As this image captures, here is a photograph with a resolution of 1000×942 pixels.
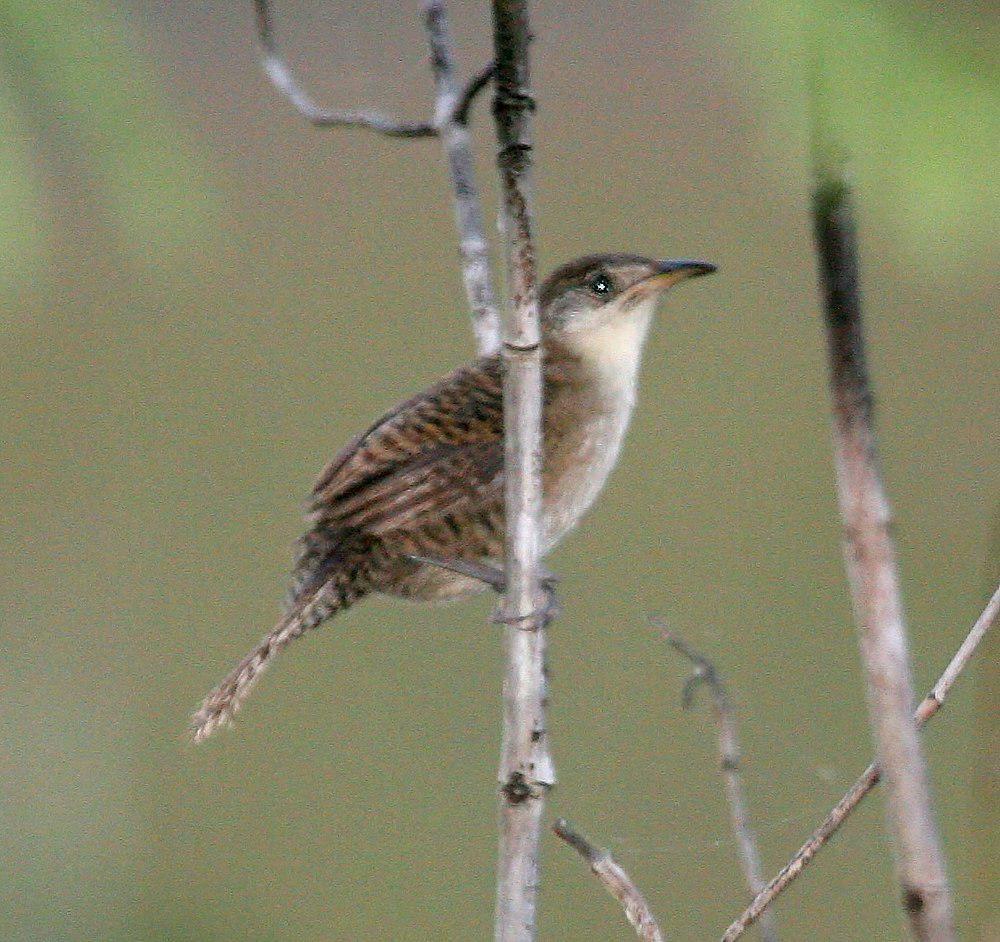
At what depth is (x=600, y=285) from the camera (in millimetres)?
1678

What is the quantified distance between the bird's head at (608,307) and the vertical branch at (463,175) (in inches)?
3.2

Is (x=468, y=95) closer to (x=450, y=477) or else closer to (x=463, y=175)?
(x=463, y=175)

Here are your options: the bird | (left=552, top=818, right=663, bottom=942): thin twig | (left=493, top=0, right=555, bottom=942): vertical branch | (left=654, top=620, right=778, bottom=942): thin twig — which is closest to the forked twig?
the bird

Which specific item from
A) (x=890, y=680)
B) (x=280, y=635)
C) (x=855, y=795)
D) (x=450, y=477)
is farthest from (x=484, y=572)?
(x=890, y=680)

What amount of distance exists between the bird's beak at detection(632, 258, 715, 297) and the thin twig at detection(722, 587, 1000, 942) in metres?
0.68

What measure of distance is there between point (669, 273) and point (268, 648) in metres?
0.58

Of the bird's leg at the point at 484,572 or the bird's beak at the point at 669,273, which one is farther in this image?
the bird's beak at the point at 669,273

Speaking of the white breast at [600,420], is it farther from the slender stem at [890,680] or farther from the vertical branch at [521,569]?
the slender stem at [890,680]

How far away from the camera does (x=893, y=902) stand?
6.73 ft

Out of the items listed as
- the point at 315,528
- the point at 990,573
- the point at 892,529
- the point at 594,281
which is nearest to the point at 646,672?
the point at 594,281

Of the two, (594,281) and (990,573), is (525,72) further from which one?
(594,281)

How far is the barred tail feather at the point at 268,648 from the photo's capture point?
1307mm

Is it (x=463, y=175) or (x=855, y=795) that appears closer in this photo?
(x=855, y=795)

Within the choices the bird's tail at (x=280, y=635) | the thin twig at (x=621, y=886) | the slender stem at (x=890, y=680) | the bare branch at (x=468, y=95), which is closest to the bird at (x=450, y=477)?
the bird's tail at (x=280, y=635)
